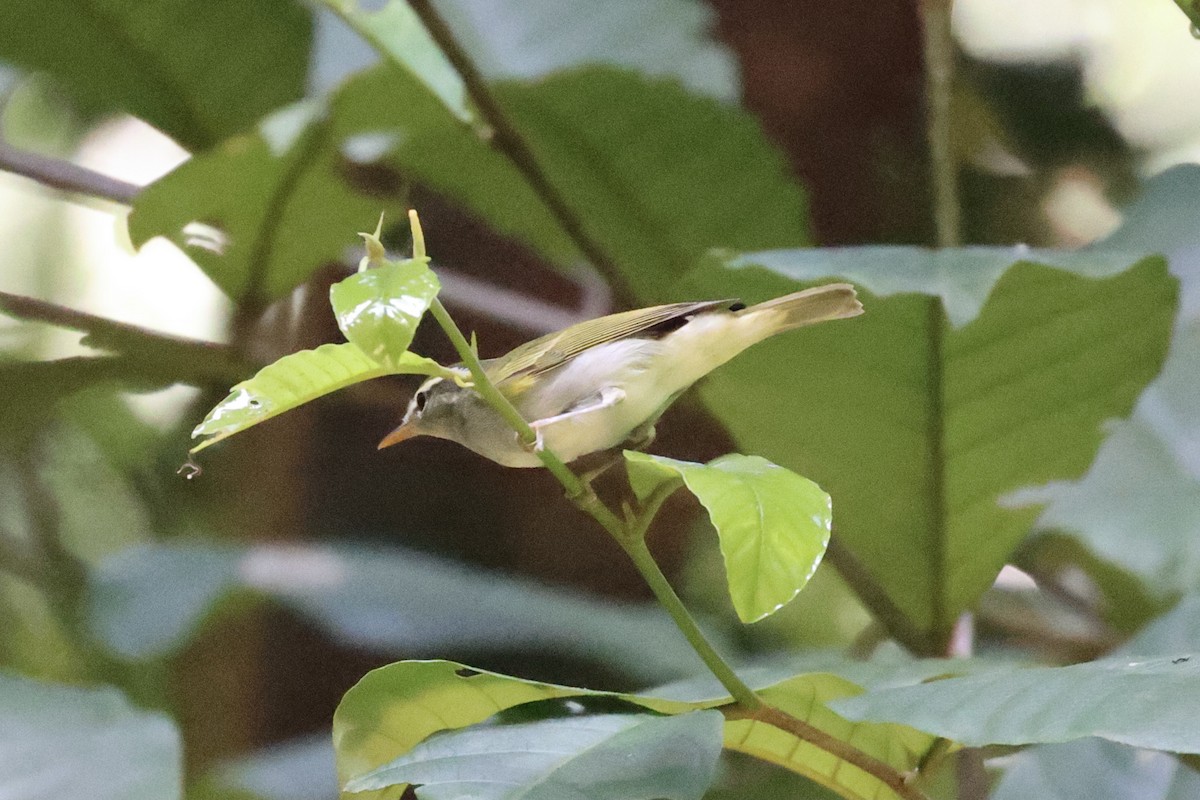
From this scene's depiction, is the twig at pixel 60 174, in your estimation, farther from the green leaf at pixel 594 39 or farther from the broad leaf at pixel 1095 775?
the broad leaf at pixel 1095 775

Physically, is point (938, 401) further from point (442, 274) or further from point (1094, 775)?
point (442, 274)

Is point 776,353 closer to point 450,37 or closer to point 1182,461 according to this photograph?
point 450,37

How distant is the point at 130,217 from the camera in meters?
0.84

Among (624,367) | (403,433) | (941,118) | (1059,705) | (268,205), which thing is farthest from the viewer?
(941,118)

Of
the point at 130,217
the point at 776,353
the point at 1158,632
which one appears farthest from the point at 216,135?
the point at 1158,632

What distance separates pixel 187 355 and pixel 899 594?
2.07 feet

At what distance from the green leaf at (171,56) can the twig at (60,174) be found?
0.07 m

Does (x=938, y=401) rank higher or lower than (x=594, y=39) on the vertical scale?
lower

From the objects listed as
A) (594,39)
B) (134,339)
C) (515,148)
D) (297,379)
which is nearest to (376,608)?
A: (134,339)

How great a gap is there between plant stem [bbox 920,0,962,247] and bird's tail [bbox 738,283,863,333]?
1.13ft

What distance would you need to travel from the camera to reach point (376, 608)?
108cm

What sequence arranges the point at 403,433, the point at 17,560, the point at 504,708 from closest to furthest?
the point at 504,708
the point at 403,433
the point at 17,560

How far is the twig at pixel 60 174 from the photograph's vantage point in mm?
945

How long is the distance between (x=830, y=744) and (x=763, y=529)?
19cm
